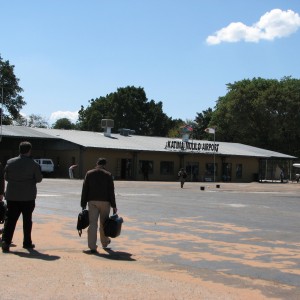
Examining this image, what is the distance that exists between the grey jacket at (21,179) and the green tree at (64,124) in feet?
360

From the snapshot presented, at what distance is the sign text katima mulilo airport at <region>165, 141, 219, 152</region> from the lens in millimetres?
56081

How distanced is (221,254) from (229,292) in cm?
287

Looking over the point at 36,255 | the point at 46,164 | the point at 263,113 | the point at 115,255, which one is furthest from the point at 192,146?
the point at 36,255

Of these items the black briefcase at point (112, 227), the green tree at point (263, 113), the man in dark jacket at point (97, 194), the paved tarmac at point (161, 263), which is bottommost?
the paved tarmac at point (161, 263)

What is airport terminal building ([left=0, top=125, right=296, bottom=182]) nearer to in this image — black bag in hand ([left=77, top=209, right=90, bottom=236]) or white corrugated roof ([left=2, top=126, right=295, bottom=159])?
white corrugated roof ([left=2, top=126, right=295, bottom=159])

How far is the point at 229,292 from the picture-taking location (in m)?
6.56

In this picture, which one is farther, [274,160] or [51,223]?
[274,160]

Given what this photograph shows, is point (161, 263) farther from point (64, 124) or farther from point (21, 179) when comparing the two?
point (64, 124)

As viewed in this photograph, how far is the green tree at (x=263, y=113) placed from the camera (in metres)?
74.2

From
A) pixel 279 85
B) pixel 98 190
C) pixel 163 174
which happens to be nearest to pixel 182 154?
pixel 163 174

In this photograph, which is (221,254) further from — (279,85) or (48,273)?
(279,85)

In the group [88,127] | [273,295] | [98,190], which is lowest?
[273,295]

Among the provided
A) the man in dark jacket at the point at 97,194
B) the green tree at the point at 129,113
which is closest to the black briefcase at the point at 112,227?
the man in dark jacket at the point at 97,194

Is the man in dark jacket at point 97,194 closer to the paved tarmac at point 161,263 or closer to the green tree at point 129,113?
the paved tarmac at point 161,263
